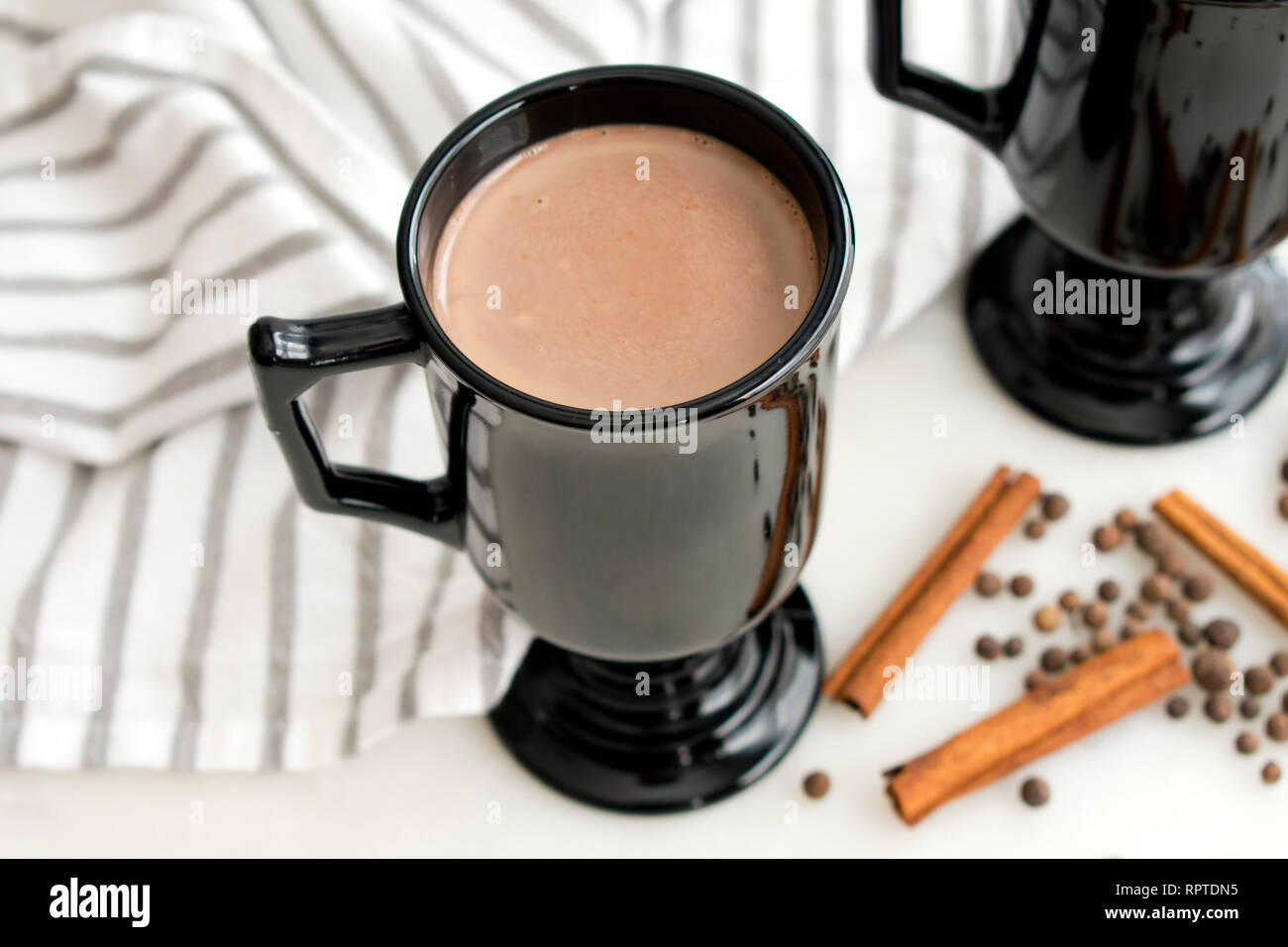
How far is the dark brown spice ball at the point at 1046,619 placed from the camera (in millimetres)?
902

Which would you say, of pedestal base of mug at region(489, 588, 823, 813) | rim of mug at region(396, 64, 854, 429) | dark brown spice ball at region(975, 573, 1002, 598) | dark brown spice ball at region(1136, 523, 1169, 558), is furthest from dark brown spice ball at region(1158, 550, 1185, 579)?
rim of mug at region(396, 64, 854, 429)

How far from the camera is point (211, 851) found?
2.80 feet

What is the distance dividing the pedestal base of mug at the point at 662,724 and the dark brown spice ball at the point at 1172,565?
24cm

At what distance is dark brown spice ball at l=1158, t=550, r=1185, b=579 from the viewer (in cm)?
91

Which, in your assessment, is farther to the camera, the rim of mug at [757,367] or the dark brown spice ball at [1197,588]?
the dark brown spice ball at [1197,588]

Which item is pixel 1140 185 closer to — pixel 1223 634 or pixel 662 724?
pixel 1223 634

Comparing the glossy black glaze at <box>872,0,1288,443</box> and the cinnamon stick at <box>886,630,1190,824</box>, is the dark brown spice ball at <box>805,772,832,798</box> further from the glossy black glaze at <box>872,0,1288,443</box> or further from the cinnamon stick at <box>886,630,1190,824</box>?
the glossy black glaze at <box>872,0,1288,443</box>

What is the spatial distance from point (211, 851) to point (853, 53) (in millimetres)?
719

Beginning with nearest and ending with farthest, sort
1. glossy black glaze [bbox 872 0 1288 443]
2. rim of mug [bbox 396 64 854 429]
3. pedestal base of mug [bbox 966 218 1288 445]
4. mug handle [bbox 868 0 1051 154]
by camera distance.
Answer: rim of mug [bbox 396 64 854 429]
glossy black glaze [bbox 872 0 1288 443]
mug handle [bbox 868 0 1051 154]
pedestal base of mug [bbox 966 218 1288 445]

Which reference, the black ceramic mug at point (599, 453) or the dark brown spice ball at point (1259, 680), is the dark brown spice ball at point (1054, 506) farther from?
the black ceramic mug at point (599, 453)

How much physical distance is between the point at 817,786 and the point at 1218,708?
0.25m

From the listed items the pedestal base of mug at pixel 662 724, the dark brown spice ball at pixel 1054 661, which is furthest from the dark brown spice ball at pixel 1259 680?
the pedestal base of mug at pixel 662 724

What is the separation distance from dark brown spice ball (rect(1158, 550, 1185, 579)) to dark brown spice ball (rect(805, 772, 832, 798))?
0.26m

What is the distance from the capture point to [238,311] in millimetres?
955
